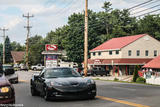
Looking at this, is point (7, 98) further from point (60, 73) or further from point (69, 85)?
point (60, 73)

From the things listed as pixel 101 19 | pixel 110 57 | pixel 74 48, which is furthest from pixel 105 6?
pixel 110 57

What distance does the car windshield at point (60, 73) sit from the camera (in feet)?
40.2

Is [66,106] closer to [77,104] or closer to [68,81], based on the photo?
[77,104]

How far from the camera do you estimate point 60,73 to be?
12.4 meters

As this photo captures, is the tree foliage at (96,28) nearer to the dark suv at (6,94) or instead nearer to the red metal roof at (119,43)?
the red metal roof at (119,43)

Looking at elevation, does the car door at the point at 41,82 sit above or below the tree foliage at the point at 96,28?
below

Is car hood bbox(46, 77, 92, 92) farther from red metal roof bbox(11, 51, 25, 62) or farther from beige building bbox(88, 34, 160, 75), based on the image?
red metal roof bbox(11, 51, 25, 62)

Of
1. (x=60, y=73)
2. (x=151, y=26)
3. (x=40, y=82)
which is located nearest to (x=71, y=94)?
(x=60, y=73)

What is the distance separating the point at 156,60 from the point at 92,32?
82.0ft

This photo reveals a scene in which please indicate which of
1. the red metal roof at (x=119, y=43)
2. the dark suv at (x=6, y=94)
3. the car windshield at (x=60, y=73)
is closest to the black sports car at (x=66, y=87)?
the car windshield at (x=60, y=73)

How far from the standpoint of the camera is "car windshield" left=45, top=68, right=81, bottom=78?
40.2 feet

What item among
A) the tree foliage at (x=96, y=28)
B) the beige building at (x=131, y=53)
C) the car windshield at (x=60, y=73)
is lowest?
the car windshield at (x=60, y=73)

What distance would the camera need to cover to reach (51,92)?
36.3 feet

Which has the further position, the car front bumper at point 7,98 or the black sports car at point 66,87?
the black sports car at point 66,87
